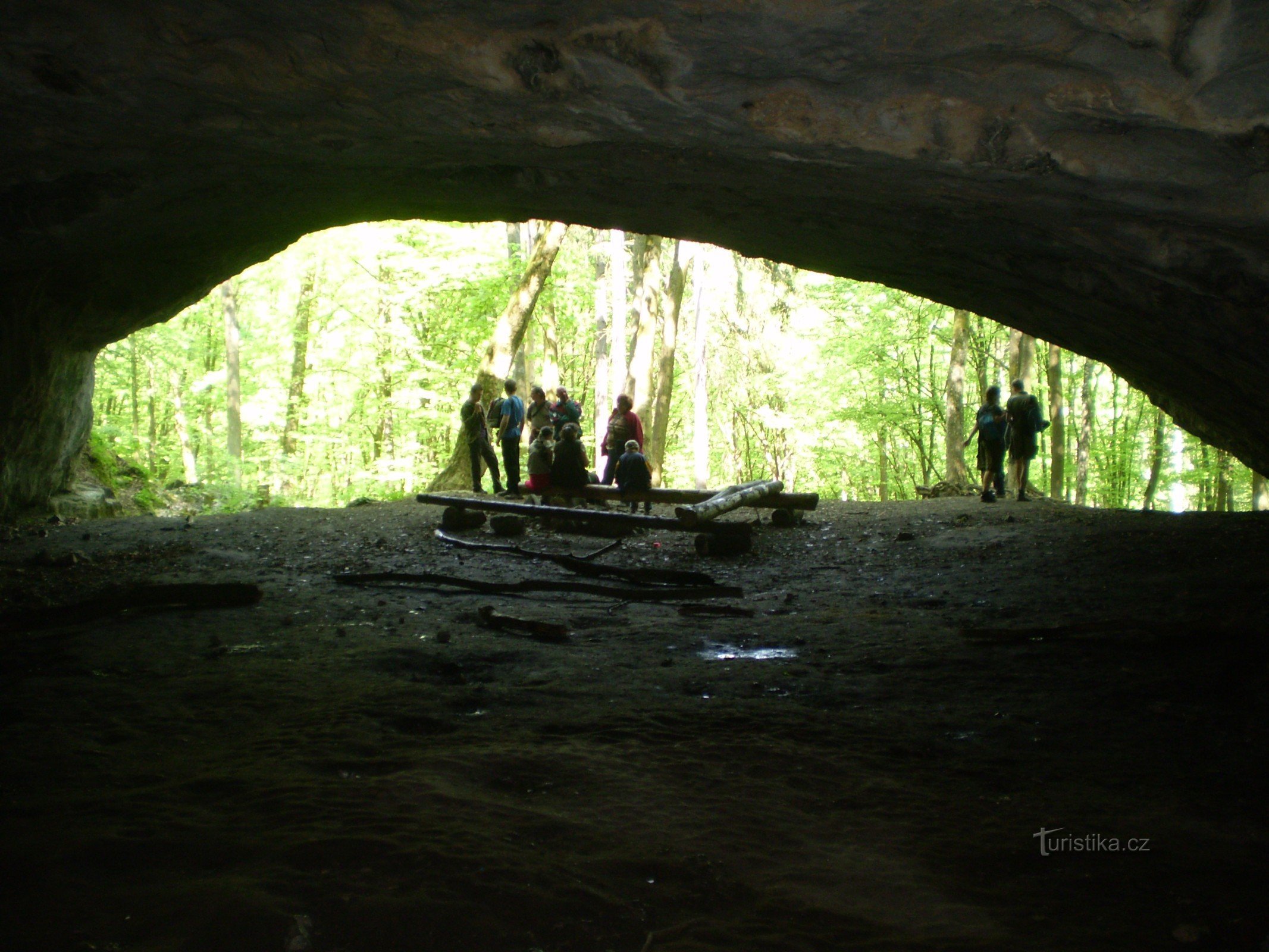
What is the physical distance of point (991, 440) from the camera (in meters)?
14.3

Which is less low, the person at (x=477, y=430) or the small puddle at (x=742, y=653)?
the person at (x=477, y=430)

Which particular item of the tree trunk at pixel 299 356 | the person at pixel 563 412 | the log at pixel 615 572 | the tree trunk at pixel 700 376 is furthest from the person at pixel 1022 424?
the tree trunk at pixel 299 356

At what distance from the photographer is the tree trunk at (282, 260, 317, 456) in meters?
23.3

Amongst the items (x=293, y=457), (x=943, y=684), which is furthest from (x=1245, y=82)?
(x=293, y=457)

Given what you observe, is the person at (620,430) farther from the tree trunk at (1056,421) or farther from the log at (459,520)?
the tree trunk at (1056,421)

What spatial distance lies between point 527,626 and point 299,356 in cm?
2016

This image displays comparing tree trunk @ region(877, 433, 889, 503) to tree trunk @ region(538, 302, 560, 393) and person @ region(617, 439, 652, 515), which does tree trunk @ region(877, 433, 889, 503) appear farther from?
person @ region(617, 439, 652, 515)

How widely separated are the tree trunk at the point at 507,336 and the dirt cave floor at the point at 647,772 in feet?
29.2

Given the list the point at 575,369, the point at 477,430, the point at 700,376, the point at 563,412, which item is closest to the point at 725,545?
the point at 563,412

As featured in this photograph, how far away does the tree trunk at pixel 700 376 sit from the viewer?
23.6 metres

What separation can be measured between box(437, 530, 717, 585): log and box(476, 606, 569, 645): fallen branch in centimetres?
196

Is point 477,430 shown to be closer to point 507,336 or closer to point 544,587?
point 507,336

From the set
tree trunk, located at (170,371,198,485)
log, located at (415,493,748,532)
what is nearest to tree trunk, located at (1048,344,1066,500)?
log, located at (415,493,748,532)

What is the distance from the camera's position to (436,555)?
392 inches
